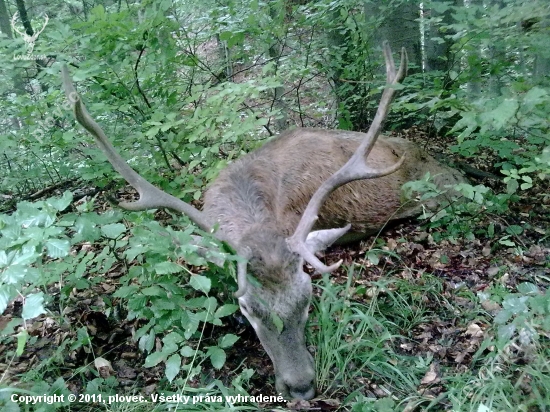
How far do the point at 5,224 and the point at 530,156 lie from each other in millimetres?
4876

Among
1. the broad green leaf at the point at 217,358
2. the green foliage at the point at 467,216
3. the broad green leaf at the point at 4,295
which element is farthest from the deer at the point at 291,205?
the broad green leaf at the point at 4,295

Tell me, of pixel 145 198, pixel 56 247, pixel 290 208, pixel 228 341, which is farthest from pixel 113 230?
pixel 290 208

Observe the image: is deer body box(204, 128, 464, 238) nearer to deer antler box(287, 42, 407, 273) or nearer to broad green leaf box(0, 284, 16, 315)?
deer antler box(287, 42, 407, 273)

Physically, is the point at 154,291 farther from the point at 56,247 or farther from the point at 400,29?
the point at 400,29

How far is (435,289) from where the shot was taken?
427 cm

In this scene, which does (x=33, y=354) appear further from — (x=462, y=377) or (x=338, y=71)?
(x=338, y=71)

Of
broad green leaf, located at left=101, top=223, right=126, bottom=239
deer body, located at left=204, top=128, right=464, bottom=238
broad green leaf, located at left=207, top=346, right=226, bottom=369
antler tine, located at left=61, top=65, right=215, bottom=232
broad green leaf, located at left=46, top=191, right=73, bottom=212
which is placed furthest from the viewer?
deer body, located at left=204, top=128, right=464, bottom=238

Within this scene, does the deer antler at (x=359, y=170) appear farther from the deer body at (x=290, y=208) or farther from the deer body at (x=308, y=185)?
the deer body at (x=308, y=185)

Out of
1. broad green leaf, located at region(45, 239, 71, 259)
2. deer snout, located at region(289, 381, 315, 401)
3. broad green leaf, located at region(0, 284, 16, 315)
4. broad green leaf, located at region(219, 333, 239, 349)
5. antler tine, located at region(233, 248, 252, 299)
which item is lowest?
deer snout, located at region(289, 381, 315, 401)

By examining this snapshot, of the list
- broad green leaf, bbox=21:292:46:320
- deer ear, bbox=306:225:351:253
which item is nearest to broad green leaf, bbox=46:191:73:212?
broad green leaf, bbox=21:292:46:320

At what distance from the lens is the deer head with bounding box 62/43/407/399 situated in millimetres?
3352

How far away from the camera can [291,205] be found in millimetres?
4984

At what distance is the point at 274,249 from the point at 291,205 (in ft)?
4.68

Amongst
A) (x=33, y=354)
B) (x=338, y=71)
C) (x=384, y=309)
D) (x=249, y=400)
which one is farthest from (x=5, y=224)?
(x=338, y=71)
